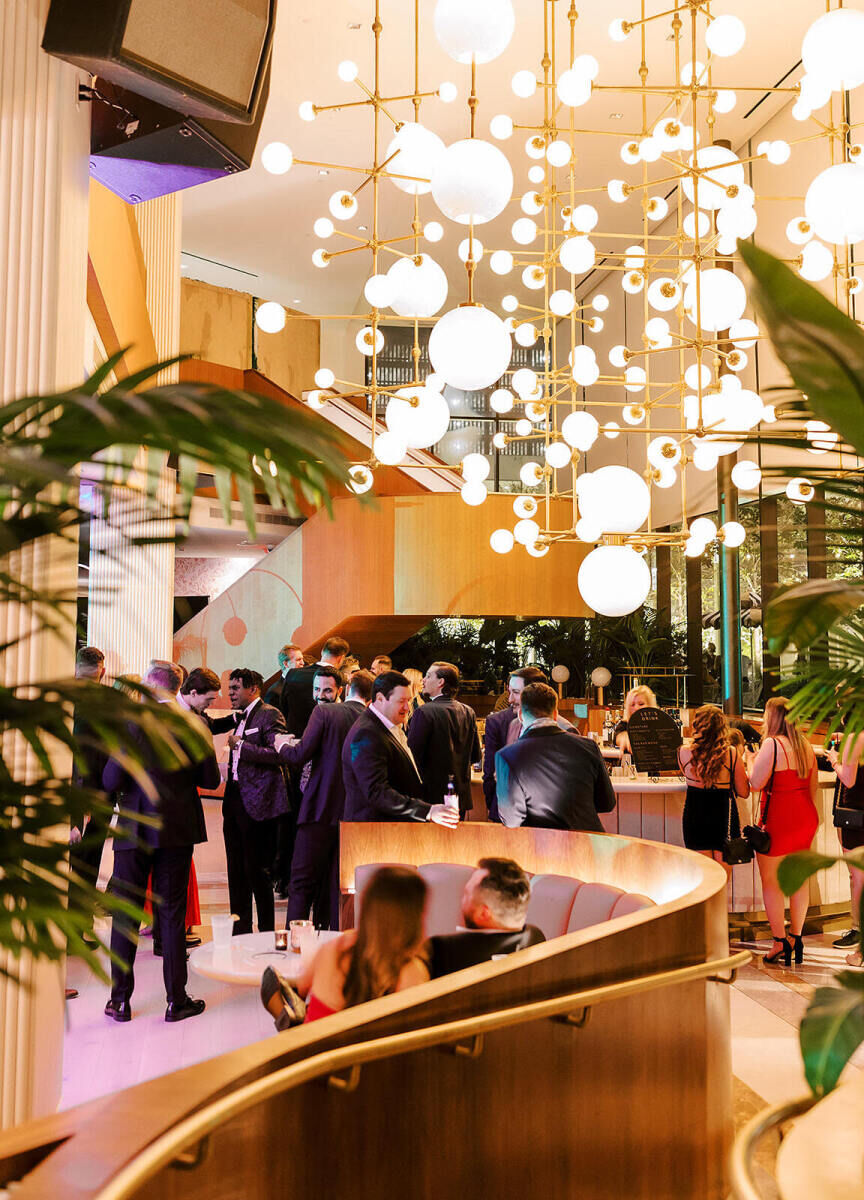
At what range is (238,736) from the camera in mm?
6359

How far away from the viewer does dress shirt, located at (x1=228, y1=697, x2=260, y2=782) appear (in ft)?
20.9

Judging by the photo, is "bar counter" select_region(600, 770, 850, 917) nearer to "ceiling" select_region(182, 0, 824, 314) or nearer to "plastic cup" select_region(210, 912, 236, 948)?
"plastic cup" select_region(210, 912, 236, 948)

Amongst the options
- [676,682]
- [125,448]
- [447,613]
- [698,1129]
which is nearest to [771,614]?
[125,448]

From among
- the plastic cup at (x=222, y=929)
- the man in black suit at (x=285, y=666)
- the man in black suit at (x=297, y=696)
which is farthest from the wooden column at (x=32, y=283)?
the man in black suit at (x=285, y=666)

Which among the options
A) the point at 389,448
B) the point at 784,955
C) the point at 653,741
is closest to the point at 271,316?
the point at 389,448

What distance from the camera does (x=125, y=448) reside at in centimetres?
90

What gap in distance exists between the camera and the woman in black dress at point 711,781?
22.3 feet

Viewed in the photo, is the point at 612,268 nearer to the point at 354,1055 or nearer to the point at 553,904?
the point at 553,904

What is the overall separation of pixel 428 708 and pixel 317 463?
228 inches

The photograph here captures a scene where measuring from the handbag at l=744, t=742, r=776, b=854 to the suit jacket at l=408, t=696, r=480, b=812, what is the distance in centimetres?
182

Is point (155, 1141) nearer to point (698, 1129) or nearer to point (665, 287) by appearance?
point (698, 1129)

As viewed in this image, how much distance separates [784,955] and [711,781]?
113cm

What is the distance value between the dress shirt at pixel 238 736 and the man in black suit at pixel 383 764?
0.80m

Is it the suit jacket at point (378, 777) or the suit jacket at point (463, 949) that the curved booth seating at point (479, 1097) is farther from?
the suit jacket at point (378, 777)
